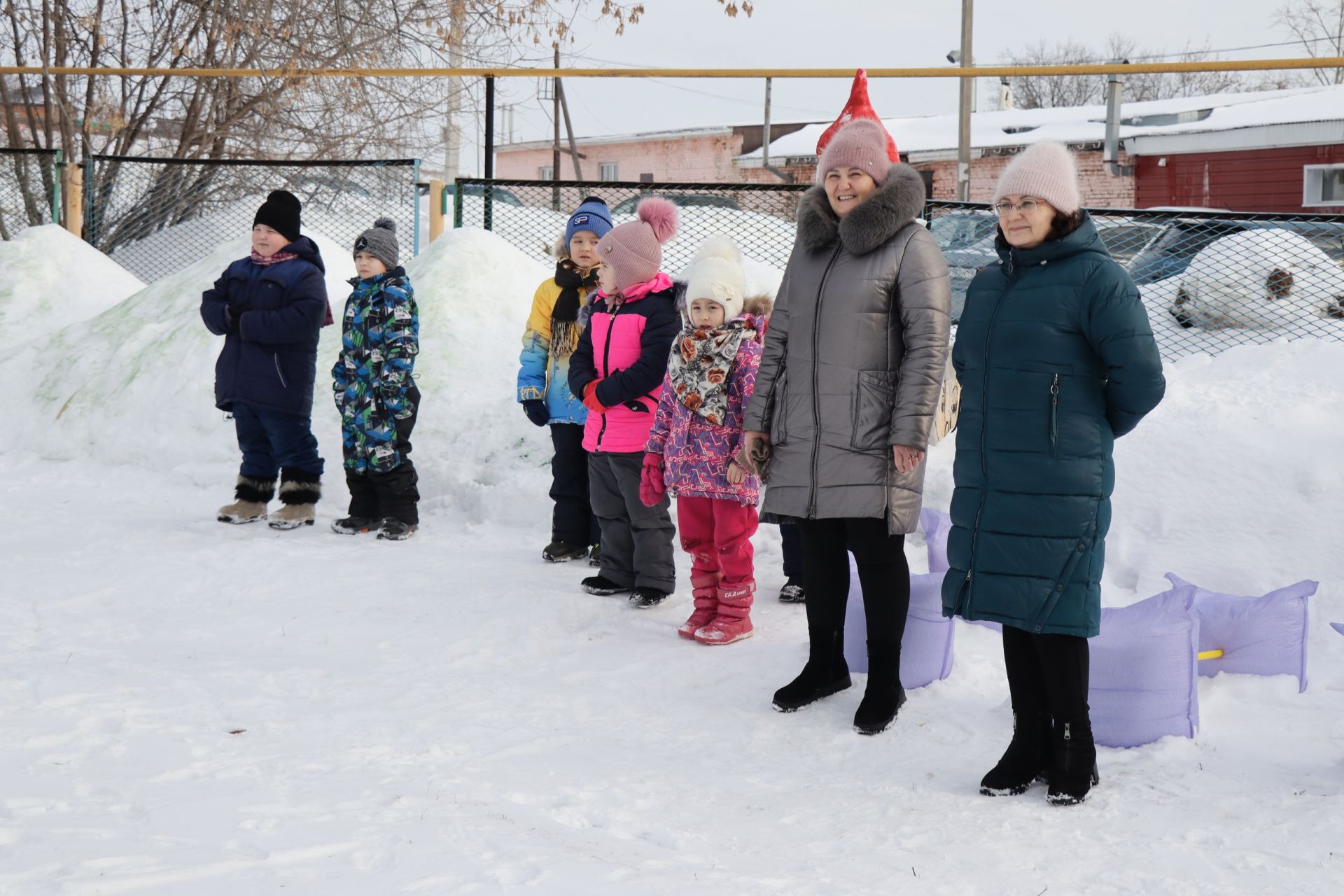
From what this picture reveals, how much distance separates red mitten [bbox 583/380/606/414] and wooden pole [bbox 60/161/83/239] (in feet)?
24.6

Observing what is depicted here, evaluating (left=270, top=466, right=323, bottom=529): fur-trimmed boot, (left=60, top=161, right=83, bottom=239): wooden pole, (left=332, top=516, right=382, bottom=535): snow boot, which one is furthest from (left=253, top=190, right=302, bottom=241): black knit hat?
(left=60, top=161, right=83, bottom=239): wooden pole

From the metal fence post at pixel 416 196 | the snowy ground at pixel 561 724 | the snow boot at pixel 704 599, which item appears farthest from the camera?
the metal fence post at pixel 416 196

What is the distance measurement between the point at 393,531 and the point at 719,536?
6.94ft

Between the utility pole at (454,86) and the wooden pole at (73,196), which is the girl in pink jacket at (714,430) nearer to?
the utility pole at (454,86)

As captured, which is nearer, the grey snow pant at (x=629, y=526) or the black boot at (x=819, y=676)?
the black boot at (x=819, y=676)

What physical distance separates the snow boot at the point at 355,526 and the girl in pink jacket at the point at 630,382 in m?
1.58

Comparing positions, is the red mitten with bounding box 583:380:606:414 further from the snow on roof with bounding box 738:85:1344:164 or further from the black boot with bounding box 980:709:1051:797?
the snow on roof with bounding box 738:85:1344:164

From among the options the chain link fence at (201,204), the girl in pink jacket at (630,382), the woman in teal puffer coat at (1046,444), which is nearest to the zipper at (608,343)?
the girl in pink jacket at (630,382)

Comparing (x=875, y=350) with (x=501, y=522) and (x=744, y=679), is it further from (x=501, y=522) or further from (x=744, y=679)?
(x=501, y=522)

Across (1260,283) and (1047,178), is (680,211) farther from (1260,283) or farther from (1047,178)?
(1047,178)

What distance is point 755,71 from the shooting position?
25.1ft

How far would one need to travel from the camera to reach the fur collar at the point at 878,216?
11.2ft

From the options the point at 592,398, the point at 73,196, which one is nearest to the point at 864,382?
the point at 592,398

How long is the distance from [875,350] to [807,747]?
1114mm
